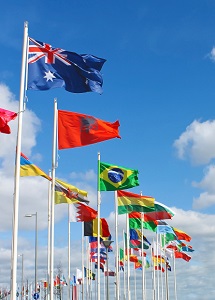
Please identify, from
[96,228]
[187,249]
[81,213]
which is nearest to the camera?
[81,213]

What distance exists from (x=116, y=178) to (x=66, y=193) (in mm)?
3771

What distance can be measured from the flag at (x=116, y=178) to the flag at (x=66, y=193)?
2.44m

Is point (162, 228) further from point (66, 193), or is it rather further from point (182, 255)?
point (182, 255)

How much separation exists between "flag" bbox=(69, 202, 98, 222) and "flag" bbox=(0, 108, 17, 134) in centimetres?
1533

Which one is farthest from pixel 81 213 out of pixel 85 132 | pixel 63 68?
pixel 63 68

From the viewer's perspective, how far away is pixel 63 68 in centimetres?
A: 1964

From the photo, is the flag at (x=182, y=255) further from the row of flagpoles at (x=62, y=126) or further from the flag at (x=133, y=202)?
the row of flagpoles at (x=62, y=126)

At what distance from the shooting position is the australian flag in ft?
62.8

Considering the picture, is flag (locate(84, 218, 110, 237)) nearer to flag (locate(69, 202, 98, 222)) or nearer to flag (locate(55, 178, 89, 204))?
flag (locate(69, 202, 98, 222))

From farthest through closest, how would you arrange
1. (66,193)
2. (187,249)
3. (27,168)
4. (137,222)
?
1. (187,249)
2. (137,222)
3. (66,193)
4. (27,168)

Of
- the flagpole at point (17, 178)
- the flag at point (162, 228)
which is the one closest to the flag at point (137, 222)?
the flag at point (162, 228)

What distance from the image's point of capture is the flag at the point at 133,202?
3509 centimetres

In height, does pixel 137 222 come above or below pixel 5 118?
above

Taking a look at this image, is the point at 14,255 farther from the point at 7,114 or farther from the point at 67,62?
the point at 67,62
